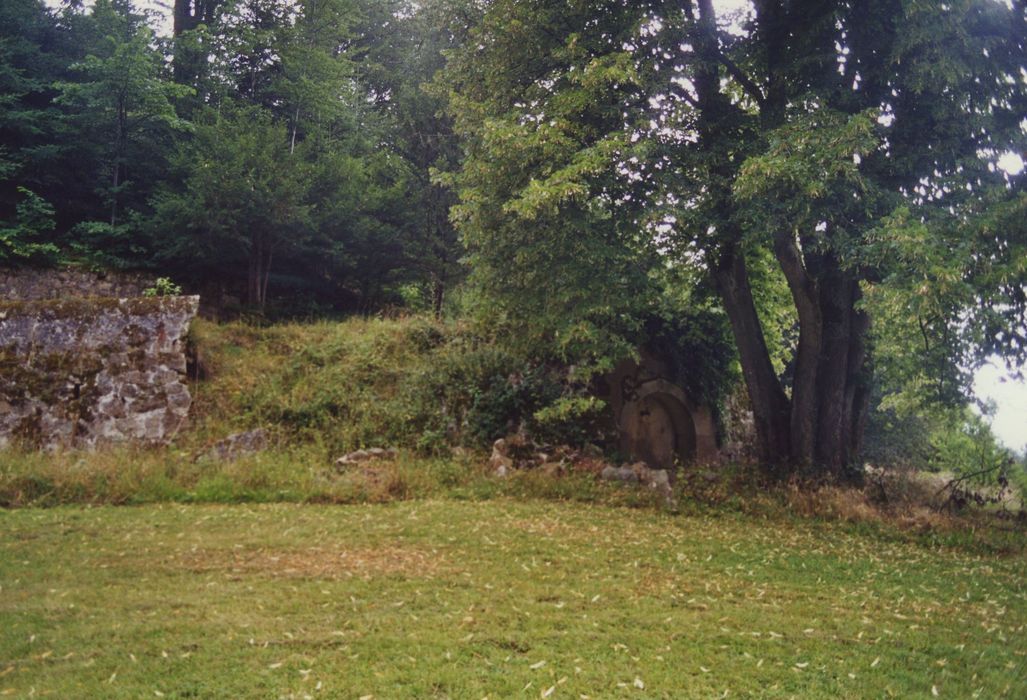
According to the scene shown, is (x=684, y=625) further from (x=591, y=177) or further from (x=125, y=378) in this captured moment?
(x=125, y=378)

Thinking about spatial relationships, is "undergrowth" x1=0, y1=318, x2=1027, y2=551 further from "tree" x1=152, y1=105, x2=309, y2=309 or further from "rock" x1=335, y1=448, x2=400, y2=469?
"tree" x1=152, y1=105, x2=309, y2=309

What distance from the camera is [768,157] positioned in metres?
9.02

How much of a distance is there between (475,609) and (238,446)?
23.8 ft

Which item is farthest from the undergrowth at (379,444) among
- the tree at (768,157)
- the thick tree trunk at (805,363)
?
the tree at (768,157)

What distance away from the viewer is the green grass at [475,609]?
4.42 metres

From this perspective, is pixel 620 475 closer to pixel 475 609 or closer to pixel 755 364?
pixel 755 364

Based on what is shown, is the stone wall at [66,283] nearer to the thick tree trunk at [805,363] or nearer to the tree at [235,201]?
the tree at [235,201]

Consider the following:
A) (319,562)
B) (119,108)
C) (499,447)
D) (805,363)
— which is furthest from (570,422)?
(119,108)

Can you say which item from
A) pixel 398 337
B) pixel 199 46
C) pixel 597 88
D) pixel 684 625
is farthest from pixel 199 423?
pixel 199 46

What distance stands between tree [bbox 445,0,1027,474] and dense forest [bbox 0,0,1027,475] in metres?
0.04

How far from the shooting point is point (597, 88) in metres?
10.4

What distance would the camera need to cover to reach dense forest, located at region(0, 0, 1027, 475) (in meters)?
9.50

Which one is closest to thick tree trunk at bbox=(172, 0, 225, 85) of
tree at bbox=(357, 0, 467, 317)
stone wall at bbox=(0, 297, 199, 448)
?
tree at bbox=(357, 0, 467, 317)

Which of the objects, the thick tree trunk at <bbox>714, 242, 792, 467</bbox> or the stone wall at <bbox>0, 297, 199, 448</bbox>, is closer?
the stone wall at <bbox>0, 297, 199, 448</bbox>
